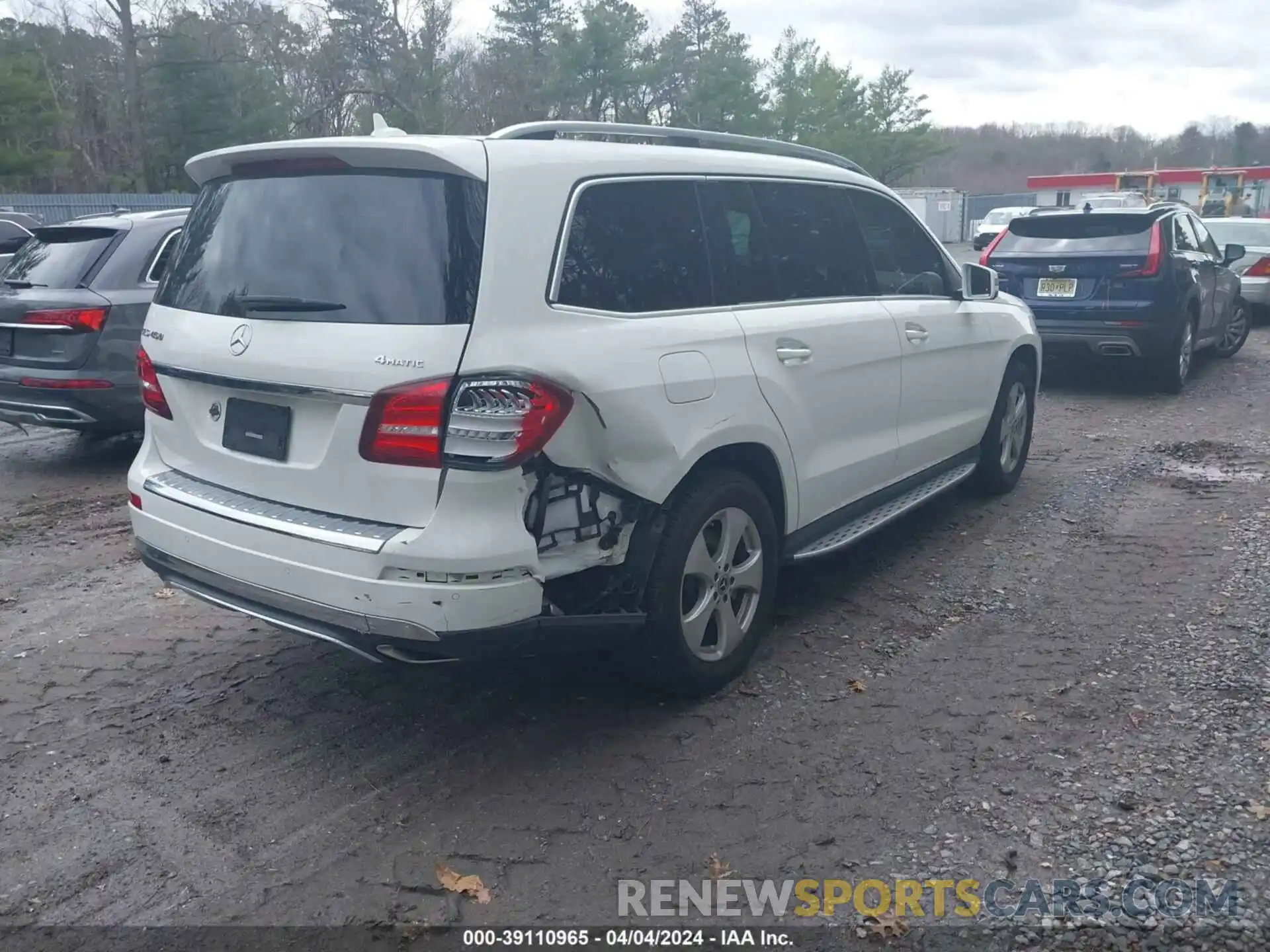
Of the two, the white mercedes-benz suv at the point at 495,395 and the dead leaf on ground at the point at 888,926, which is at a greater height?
the white mercedes-benz suv at the point at 495,395

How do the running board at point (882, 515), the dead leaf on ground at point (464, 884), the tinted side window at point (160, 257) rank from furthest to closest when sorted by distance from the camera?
1. the tinted side window at point (160, 257)
2. the running board at point (882, 515)
3. the dead leaf on ground at point (464, 884)

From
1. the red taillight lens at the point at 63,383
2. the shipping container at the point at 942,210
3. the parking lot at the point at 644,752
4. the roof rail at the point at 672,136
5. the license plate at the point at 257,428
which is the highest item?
the shipping container at the point at 942,210

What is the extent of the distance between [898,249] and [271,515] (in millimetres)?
3367

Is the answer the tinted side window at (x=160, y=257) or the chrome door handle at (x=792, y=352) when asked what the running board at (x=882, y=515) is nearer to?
the chrome door handle at (x=792, y=352)

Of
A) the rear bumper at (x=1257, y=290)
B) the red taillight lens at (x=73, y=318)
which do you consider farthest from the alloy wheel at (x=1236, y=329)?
the red taillight lens at (x=73, y=318)

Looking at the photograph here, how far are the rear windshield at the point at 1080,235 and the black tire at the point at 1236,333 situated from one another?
3.34m

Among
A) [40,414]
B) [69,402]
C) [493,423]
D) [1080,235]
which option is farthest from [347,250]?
[1080,235]

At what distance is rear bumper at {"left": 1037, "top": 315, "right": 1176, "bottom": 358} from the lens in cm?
972

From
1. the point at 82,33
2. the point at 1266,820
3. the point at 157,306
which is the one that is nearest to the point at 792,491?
the point at 1266,820

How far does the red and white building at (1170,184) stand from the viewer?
2010 inches

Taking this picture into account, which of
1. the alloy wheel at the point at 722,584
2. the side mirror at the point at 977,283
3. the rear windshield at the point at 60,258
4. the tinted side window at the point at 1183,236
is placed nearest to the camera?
the alloy wheel at the point at 722,584

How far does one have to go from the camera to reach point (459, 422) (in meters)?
3.11

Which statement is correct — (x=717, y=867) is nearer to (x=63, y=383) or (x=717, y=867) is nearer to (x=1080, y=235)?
(x=63, y=383)

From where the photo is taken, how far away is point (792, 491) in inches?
172
